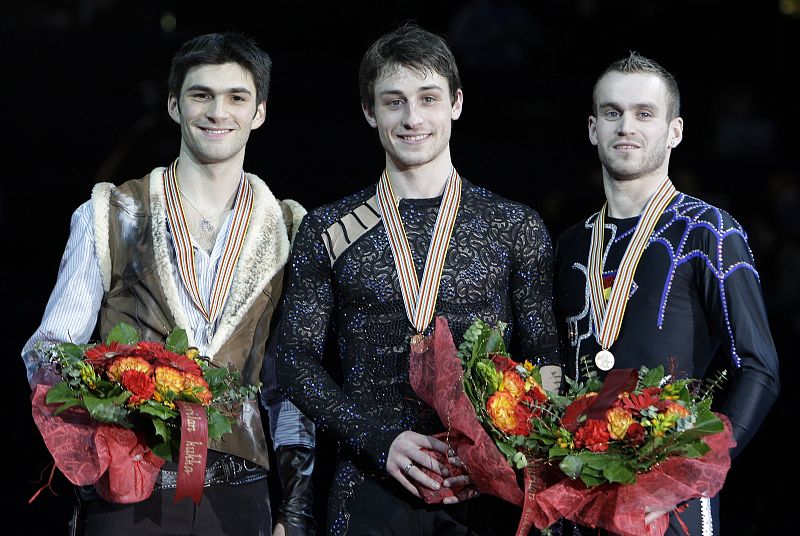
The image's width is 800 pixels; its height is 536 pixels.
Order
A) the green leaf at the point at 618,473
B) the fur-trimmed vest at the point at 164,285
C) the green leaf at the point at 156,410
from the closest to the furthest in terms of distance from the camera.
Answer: the green leaf at the point at 618,473 < the green leaf at the point at 156,410 < the fur-trimmed vest at the point at 164,285

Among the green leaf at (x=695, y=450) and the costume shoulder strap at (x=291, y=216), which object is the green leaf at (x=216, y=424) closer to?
the costume shoulder strap at (x=291, y=216)

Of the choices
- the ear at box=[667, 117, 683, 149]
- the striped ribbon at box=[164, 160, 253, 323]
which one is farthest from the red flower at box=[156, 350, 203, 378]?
the ear at box=[667, 117, 683, 149]

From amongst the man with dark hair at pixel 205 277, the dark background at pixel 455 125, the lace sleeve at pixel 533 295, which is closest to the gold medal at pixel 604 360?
the lace sleeve at pixel 533 295

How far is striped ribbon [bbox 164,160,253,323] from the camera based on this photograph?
3.50 meters

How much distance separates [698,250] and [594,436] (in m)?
0.75

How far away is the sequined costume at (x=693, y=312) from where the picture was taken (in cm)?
322

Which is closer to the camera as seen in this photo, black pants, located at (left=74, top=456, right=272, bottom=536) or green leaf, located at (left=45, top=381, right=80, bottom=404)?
green leaf, located at (left=45, top=381, right=80, bottom=404)

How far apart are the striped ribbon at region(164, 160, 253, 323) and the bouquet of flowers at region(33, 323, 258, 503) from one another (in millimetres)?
307

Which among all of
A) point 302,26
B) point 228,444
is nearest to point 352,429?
point 228,444

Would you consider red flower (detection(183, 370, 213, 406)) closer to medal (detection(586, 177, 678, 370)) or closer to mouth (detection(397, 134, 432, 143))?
mouth (detection(397, 134, 432, 143))

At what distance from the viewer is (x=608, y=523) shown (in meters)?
2.91

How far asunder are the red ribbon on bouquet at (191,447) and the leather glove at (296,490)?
1.55 ft

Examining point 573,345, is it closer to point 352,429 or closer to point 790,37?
point 352,429

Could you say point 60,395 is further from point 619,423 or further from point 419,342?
point 619,423
